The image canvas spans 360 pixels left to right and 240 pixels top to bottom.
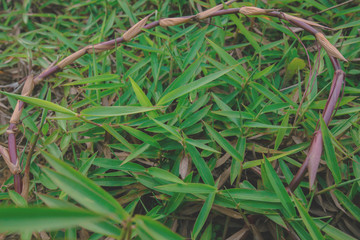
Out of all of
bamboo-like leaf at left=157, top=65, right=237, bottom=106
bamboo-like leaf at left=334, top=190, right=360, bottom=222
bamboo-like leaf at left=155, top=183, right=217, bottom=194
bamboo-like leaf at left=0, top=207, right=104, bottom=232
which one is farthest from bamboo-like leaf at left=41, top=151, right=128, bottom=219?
bamboo-like leaf at left=334, top=190, right=360, bottom=222

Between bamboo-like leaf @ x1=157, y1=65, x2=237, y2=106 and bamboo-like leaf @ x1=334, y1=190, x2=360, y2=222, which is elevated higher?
bamboo-like leaf @ x1=157, y1=65, x2=237, y2=106

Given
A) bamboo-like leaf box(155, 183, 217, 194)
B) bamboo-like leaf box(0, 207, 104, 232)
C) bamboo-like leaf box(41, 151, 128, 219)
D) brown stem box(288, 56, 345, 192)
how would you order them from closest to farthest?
bamboo-like leaf box(0, 207, 104, 232)
bamboo-like leaf box(41, 151, 128, 219)
brown stem box(288, 56, 345, 192)
bamboo-like leaf box(155, 183, 217, 194)

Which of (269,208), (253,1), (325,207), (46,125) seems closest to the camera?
(269,208)

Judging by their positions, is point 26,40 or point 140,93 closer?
point 140,93

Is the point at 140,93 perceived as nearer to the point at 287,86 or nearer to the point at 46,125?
the point at 46,125

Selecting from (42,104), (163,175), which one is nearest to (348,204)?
(163,175)

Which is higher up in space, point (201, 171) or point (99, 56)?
point (99, 56)

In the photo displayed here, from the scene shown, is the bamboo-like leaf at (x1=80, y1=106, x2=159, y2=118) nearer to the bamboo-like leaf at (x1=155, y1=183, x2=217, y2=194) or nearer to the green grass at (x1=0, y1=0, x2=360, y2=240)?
the green grass at (x1=0, y1=0, x2=360, y2=240)

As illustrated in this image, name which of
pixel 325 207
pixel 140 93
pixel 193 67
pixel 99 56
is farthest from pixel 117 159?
pixel 325 207
